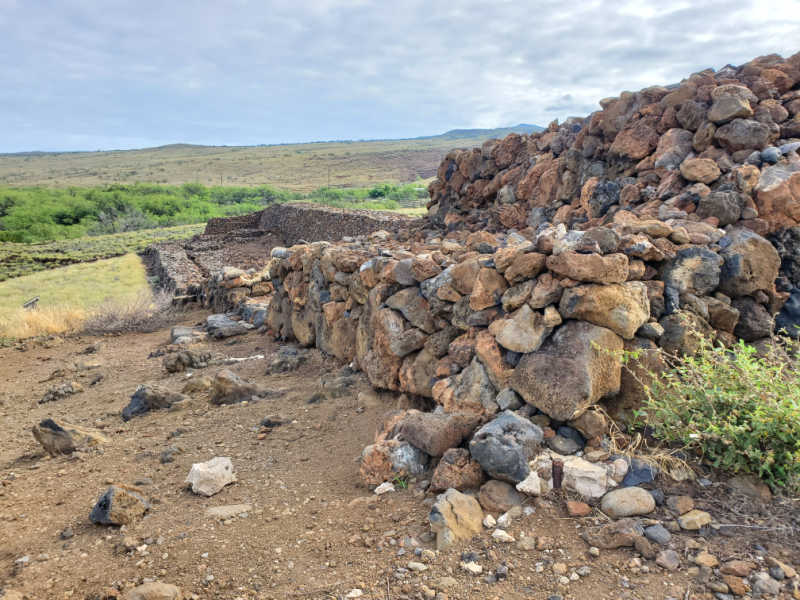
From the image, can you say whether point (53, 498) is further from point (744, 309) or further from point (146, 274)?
point (146, 274)

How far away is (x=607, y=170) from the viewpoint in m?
7.09

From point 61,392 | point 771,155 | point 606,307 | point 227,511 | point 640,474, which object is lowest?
point 61,392

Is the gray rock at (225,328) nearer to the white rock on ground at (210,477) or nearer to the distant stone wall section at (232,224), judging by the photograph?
the white rock on ground at (210,477)

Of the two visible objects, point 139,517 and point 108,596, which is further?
point 139,517

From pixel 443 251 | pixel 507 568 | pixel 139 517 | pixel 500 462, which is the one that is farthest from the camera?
pixel 443 251

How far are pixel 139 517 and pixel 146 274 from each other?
2282 cm

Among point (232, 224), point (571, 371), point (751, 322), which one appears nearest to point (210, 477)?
Result: point (571, 371)

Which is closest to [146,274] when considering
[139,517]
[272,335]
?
[272,335]

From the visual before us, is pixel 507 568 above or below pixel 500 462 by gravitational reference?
below

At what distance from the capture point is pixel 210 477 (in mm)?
3516

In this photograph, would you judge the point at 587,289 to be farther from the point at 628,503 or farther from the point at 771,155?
the point at 771,155

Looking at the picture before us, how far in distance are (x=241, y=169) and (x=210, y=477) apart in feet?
363

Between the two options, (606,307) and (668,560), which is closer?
(668,560)

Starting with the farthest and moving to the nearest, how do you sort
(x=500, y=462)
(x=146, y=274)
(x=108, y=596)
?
(x=146, y=274) → (x=500, y=462) → (x=108, y=596)
